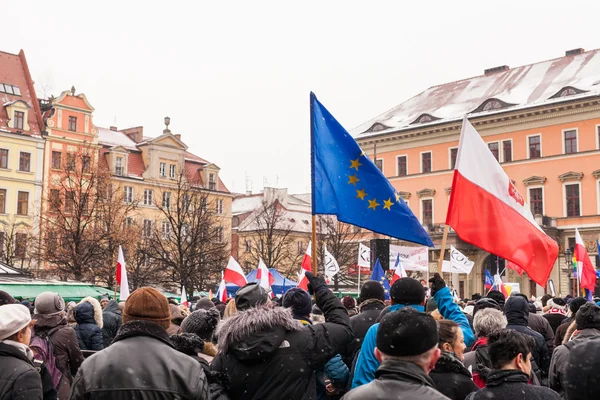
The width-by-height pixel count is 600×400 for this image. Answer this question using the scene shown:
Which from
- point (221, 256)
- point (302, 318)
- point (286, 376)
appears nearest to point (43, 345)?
point (302, 318)

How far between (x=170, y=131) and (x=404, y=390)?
62863 mm

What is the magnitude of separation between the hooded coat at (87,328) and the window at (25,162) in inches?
1935

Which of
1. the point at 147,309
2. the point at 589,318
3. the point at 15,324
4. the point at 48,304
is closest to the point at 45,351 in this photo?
the point at 48,304

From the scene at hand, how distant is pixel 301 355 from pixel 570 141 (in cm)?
5194

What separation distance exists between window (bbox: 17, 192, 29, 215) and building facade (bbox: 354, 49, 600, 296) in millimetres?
25208

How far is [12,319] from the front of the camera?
4.76 metres

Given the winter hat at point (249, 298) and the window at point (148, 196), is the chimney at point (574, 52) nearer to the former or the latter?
the window at point (148, 196)

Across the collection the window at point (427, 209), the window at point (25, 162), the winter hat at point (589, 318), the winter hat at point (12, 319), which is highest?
the window at point (25, 162)

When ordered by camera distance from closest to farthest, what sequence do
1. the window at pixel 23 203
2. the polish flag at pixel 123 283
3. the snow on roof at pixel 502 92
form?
the polish flag at pixel 123 283 → the snow on roof at pixel 502 92 → the window at pixel 23 203

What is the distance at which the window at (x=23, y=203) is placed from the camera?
55781mm

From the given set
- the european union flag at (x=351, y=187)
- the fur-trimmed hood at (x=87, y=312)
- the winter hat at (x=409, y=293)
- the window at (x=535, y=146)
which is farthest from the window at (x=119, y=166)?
the winter hat at (x=409, y=293)

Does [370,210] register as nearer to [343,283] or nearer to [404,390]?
[404,390]

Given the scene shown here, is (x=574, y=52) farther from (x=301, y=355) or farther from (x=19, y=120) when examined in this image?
(x=301, y=355)

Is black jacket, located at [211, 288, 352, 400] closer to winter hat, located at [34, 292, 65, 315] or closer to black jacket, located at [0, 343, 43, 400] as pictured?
black jacket, located at [0, 343, 43, 400]
